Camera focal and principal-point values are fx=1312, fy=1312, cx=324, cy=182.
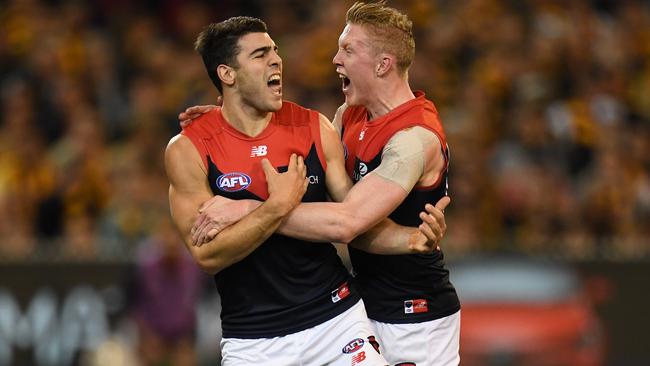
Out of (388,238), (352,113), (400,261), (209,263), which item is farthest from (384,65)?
(209,263)

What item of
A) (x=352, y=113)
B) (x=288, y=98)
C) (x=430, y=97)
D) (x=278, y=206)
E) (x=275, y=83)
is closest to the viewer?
(x=278, y=206)

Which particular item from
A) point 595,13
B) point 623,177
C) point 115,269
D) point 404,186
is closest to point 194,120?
point 404,186

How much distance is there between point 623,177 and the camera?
12.5 meters

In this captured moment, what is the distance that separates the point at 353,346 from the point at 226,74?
152cm

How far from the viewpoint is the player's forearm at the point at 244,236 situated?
6.21 meters

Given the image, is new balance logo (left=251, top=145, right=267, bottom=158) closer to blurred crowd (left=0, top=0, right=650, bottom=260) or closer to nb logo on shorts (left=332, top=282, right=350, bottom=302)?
nb logo on shorts (left=332, top=282, right=350, bottom=302)

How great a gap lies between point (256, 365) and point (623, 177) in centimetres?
694

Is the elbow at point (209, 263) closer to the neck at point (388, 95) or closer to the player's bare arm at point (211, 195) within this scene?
the player's bare arm at point (211, 195)

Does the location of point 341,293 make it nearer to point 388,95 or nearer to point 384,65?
point 388,95

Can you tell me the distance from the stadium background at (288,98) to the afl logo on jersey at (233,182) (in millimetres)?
5389

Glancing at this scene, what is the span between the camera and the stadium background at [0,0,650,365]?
12.1 metres

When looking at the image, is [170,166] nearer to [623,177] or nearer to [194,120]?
[194,120]

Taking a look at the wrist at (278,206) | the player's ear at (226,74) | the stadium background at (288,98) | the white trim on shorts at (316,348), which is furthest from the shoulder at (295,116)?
the stadium background at (288,98)

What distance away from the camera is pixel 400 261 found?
6.73m
